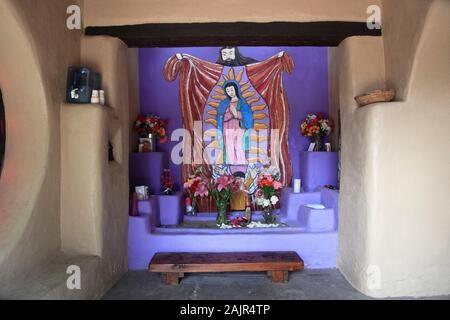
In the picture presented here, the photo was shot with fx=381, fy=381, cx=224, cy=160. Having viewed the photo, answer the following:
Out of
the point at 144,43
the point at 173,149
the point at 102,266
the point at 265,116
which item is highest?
the point at 144,43

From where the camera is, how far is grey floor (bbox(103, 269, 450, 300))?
3.93 metres

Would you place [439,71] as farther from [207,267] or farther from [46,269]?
[46,269]

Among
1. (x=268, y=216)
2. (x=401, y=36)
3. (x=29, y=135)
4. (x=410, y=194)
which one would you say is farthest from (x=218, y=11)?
(x=410, y=194)

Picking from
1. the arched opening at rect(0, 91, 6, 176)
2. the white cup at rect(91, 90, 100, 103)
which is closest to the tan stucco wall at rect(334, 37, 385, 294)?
the white cup at rect(91, 90, 100, 103)

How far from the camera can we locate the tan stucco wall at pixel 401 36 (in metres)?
3.63

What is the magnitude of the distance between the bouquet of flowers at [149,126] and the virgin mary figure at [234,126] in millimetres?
982

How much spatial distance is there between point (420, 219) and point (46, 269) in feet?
11.8

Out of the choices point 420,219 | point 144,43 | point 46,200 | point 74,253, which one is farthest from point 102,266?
point 420,219

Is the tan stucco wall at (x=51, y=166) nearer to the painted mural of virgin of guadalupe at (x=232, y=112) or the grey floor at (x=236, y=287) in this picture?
the grey floor at (x=236, y=287)

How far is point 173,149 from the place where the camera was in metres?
6.46

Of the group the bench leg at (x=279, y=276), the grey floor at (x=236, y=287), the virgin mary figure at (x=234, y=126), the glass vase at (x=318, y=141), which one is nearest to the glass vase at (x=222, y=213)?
the grey floor at (x=236, y=287)

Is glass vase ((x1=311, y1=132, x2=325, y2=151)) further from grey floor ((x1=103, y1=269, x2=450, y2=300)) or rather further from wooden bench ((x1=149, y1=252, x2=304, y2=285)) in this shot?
wooden bench ((x1=149, y1=252, x2=304, y2=285))

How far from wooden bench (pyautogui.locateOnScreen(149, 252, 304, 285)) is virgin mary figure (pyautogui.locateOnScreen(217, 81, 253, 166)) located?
2298mm

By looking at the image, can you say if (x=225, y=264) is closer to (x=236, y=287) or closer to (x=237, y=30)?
(x=236, y=287)
